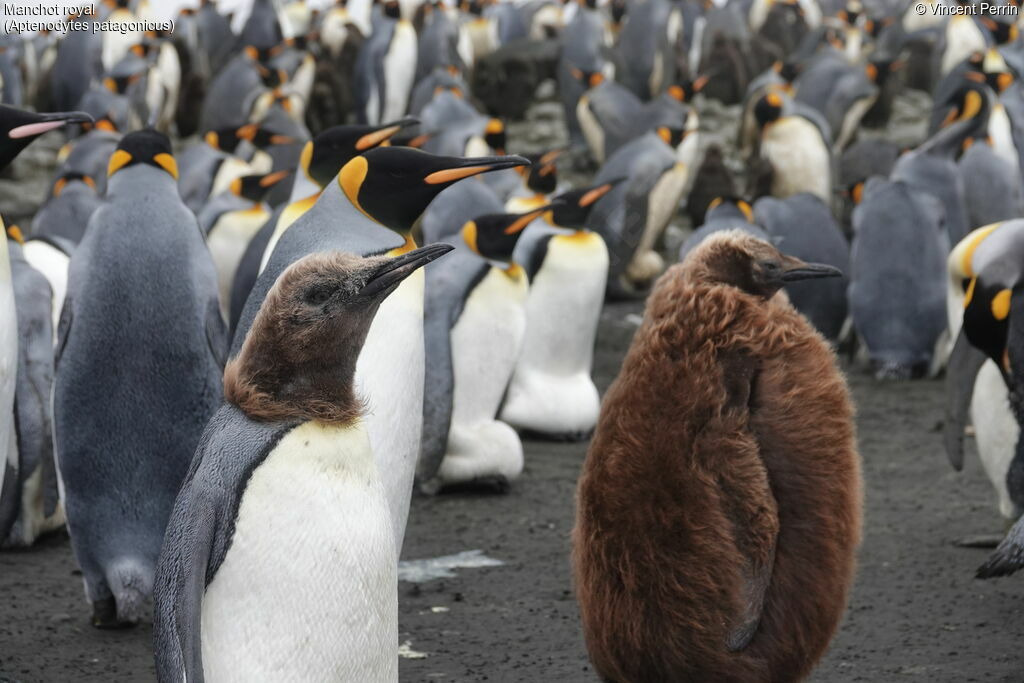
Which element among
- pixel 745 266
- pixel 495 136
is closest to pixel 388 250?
pixel 745 266

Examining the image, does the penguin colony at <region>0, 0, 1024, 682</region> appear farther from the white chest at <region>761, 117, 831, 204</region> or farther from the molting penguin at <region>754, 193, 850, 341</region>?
the white chest at <region>761, 117, 831, 204</region>

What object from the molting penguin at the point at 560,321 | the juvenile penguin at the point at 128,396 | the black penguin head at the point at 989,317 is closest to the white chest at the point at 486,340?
the molting penguin at the point at 560,321

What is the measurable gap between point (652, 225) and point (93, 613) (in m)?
7.74

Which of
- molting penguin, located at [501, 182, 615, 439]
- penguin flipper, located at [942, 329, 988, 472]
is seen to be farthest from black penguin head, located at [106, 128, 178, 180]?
molting penguin, located at [501, 182, 615, 439]

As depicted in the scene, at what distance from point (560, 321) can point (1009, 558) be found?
3.92 meters

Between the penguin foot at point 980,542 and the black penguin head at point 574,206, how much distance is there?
8.86 feet

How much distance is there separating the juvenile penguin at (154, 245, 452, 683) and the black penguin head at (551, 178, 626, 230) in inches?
175

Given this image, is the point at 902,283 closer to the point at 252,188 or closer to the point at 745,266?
the point at 252,188

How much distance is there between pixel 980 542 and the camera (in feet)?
15.8

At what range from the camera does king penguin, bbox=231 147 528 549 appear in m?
3.30

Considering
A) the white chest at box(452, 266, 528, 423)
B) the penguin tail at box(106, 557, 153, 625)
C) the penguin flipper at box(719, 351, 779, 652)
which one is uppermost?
the penguin flipper at box(719, 351, 779, 652)

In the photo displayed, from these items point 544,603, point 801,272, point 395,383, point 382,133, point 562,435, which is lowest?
point 562,435

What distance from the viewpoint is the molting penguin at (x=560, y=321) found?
6820 mm

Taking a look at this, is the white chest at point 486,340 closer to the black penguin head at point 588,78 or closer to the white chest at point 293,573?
the white chest at point 293,573
